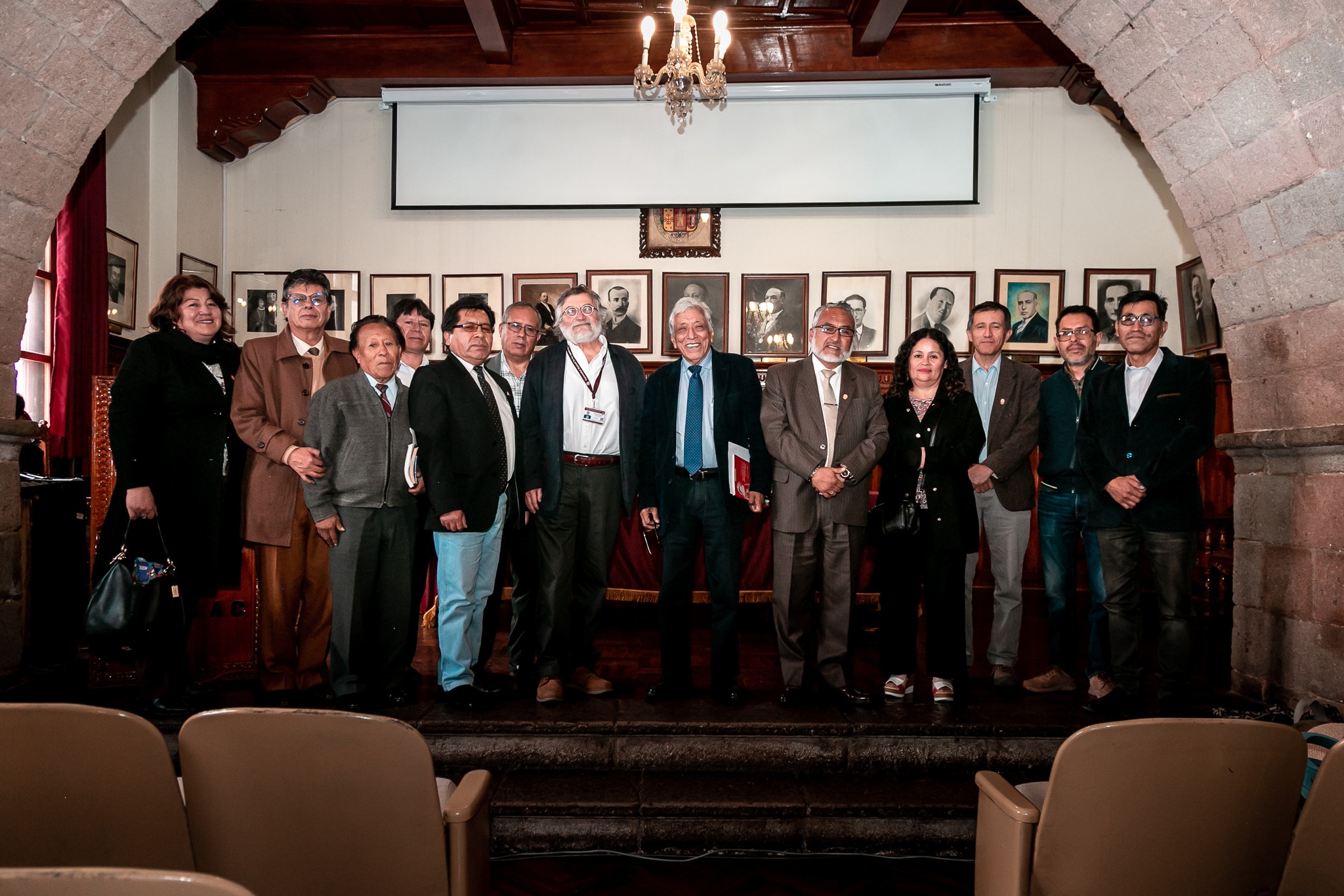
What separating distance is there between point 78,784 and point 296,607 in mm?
1935

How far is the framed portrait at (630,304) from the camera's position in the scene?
7.50 meters

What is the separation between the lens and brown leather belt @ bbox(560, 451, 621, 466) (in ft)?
11.2

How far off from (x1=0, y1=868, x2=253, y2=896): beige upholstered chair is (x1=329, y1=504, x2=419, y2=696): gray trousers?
240cm

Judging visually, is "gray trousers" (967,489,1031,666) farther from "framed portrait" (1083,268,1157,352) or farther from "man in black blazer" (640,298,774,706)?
"framed portrait" (1083,268,1157,352)

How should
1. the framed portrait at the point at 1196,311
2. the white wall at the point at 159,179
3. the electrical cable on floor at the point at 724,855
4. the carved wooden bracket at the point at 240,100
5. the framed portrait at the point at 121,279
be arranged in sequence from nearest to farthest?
the electrical cable on floor at the point at 724,855
the framed portrait at the point at 121,279
the white wall at the point at 159,179
the framed portrait at the point at 1196,311
the carved wooden bracket at the point at 240,100

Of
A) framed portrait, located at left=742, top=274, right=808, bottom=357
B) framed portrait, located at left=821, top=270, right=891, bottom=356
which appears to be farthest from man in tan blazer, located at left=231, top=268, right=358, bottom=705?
framed portrait, located at left=821, top=270, right=891, bottom=356

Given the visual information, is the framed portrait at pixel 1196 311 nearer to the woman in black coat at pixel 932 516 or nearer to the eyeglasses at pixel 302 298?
the woman in black coat at pixel 932 516

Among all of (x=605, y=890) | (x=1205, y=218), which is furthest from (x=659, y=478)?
(x=1205, y=218)

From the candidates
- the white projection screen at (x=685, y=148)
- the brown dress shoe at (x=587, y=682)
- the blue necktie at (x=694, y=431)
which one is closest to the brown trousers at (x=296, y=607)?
the brown dress shoe at (x=587, y=682)

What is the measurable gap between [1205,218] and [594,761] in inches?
132

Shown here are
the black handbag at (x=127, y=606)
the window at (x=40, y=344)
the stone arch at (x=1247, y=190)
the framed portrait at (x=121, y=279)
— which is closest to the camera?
the black handbag at (x=127, y=606)

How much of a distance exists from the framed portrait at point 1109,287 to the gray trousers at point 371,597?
6241mm

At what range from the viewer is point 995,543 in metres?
3.68

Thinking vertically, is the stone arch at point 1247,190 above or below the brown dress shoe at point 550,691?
above
